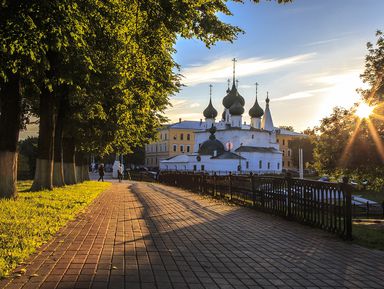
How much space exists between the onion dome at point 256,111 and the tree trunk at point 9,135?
9984 centimetres

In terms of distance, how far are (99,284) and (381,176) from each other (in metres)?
16.9

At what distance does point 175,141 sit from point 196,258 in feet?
412

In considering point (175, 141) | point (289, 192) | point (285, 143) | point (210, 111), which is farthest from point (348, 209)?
point (285, 143)

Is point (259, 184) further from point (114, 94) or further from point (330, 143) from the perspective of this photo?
point (114, 94)

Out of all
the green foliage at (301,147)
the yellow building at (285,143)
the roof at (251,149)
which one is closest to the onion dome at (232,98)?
the roof at (251,149)

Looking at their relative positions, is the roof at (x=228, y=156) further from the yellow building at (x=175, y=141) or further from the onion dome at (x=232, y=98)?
the yellow building at (x=175, y=141)

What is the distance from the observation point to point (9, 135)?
14898mm

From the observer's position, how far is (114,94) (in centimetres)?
2220

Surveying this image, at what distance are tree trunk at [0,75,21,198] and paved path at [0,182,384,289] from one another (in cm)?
432

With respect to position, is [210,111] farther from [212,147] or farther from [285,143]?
[285,143]

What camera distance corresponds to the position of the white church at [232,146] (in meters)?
96.0

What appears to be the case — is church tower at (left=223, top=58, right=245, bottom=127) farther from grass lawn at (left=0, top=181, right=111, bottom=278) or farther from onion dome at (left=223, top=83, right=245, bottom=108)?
grass lawn at (left=0, top=181, right=111, bottom=278)

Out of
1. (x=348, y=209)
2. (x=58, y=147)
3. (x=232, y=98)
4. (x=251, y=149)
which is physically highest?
(x=232, y=98)

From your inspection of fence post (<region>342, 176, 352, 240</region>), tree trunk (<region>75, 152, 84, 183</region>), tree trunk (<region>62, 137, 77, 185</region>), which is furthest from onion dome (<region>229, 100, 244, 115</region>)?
fence post (<region>342, 176, 352, 240</region>)
